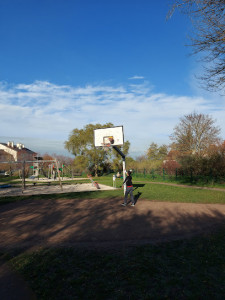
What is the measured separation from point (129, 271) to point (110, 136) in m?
12.0

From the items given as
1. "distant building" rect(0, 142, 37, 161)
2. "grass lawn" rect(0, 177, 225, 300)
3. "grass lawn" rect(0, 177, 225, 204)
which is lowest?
"grass lawn" rect(0, 177, 225, 204)

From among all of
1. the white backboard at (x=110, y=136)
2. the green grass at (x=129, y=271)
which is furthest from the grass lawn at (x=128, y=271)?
the white backboard at (x=110, y=136)

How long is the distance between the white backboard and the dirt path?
6.02 metres

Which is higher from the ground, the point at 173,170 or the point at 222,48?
the point at 222,48

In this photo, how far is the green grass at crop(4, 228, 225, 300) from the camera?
314cm

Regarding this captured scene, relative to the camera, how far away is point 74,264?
4082mm

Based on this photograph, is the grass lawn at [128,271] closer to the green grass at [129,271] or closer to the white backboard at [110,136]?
the green grass at [129,271]

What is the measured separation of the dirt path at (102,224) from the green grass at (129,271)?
70cm

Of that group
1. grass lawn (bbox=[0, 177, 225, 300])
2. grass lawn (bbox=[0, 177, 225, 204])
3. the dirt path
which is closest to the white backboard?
grass lawn (bbox=[0, 177, 225, 204])

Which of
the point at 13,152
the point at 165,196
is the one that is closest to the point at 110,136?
the point at 165,196

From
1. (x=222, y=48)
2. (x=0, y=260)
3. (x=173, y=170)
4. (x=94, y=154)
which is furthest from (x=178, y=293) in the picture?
(x=94, y=154)

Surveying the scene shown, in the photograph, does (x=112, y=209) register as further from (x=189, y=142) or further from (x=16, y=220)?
(x=189, y=142)

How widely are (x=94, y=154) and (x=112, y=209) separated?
91.0 ft

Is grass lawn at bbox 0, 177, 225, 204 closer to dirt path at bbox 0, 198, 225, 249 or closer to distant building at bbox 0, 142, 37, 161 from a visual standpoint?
dirt path at bbox 0, 198, 225, 249
